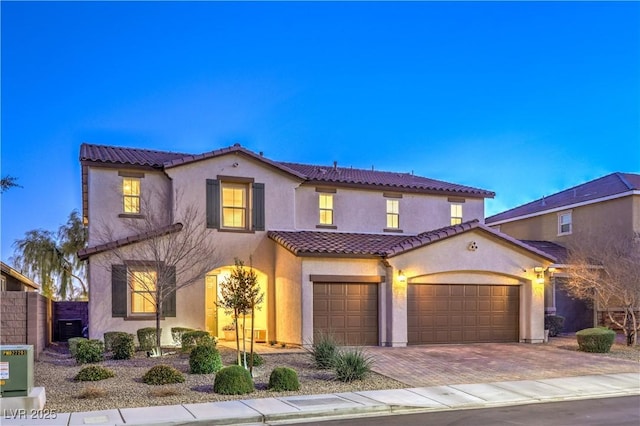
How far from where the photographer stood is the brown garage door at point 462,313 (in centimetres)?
2081

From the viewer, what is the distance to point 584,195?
29.7 m

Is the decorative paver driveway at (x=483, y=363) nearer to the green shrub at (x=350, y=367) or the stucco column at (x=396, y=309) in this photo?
the stucco column at (x=396, y=309)

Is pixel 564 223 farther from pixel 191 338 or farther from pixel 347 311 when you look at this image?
pixel 191 338

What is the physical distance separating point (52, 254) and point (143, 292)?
19.4 m

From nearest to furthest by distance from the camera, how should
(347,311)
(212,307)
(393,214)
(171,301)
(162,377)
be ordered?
(162,377) → (171,301) → (347,311) → (212,307) → (393,214)

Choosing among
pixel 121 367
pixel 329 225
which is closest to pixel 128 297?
pixel 121 367

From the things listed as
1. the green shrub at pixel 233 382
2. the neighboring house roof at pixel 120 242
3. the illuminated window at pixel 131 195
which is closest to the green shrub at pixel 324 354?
the green shrub at pixel 233 382

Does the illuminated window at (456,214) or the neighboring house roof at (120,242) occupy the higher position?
the illuminated window at (456,214)

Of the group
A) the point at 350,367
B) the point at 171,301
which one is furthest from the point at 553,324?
the point at 171,301

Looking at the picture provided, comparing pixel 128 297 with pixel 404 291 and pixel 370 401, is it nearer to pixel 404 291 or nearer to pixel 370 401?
pixel 404 291

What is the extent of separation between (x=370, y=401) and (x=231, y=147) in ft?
40.4

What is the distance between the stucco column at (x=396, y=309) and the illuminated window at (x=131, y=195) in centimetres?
922

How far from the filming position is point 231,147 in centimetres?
2145

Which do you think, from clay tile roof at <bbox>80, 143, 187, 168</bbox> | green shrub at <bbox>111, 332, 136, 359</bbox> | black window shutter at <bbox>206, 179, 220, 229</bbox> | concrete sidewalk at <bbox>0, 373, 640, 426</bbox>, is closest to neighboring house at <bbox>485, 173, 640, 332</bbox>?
concrete sidewalk at <bbox>0, 373, 640, 426</bbox>
